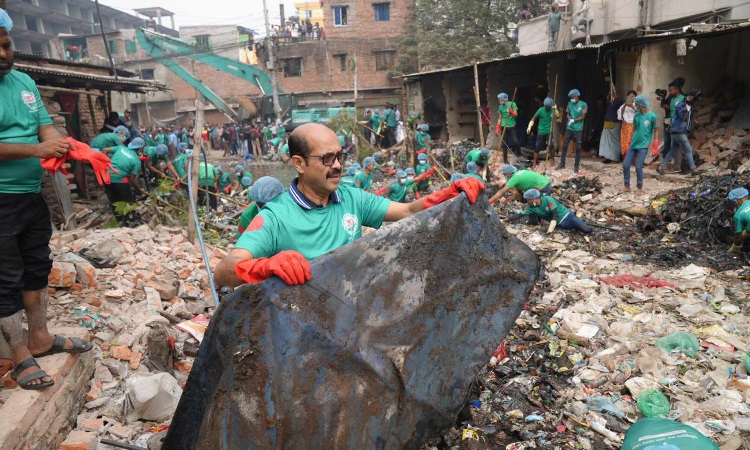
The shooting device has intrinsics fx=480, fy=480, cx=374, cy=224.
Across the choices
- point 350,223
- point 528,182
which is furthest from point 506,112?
point 350,223

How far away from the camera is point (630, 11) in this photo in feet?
43.5

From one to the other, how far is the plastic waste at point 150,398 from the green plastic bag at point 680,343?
3.90 metres

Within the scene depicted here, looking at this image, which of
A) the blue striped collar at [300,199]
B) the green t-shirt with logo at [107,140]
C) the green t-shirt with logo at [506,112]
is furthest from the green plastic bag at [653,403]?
the green t-shirt with logo at [506,112]

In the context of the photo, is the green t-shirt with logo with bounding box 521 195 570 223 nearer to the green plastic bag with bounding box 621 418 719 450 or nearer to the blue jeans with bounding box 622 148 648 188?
the blue jeans with bounding box 622 148 648 188

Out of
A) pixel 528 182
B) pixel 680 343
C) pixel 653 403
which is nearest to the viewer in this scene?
pixel 653 403

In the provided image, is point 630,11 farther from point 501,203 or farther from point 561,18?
point 501,203

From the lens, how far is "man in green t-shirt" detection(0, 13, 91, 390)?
7.40ft

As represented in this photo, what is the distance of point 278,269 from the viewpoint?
1.65 m

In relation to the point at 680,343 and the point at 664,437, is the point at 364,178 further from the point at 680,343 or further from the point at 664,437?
the point at 664,437

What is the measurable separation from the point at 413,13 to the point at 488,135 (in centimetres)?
1678

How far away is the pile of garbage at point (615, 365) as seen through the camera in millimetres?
3125

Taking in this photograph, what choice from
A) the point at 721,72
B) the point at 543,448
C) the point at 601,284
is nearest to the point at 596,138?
the point at 721,72

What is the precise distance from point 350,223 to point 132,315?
3.04 m

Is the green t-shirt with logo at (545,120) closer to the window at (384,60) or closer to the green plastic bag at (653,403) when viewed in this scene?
the green plastic bag at (653,403)
